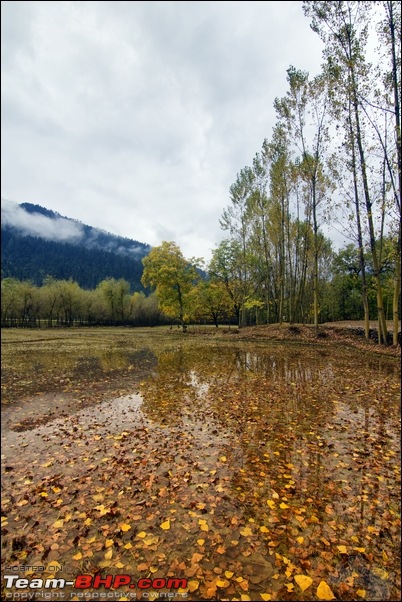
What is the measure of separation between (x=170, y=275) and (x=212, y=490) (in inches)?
1448

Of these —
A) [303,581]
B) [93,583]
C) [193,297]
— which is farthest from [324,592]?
[193,297]

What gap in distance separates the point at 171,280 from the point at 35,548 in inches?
1491

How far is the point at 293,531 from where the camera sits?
11.8ft

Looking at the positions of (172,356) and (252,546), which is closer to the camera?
(252,546)

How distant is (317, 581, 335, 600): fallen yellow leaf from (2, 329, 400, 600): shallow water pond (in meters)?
0.02

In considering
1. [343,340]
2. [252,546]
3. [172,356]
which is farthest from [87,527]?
[343,340]

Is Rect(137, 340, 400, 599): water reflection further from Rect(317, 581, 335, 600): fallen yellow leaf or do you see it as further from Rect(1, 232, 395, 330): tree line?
Rect(1, 232, 395, 330): tree line

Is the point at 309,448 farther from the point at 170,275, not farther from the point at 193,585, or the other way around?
the point at 170,275

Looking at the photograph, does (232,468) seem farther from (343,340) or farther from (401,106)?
(343,340)

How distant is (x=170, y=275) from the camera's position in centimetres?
4047

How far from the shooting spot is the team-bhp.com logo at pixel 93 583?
9.58ft

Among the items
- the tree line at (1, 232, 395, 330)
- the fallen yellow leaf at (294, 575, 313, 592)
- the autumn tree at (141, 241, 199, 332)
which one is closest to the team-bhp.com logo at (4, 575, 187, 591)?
the fallen yellow leaf at (294, 575, 313, 592)

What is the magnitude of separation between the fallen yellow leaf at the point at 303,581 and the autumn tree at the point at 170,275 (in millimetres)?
37530

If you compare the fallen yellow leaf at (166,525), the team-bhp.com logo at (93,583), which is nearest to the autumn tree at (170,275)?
the fallen yellow leaf at (166,525)
